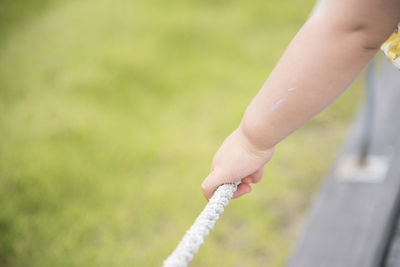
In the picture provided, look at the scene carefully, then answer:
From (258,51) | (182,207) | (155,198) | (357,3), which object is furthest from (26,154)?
(357,3)

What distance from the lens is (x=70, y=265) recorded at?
3.92 feet

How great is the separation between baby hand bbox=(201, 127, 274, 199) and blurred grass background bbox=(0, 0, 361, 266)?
28.0 inches

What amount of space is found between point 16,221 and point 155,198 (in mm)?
525

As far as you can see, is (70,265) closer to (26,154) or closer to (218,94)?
(26,154)

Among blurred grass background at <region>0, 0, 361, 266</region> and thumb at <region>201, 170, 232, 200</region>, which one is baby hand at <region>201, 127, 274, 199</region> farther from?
blurred grass background at <region>0, 0, 361, 266</region>

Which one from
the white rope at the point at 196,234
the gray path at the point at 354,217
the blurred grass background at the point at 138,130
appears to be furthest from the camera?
the blurred grass background at the point at 138,130

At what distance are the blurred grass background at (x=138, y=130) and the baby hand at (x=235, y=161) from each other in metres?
0.71

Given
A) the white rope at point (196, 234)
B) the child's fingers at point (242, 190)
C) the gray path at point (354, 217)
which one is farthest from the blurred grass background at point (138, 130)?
Answer: the white rope at point (196, 234)

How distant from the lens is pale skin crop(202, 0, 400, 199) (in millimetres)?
480

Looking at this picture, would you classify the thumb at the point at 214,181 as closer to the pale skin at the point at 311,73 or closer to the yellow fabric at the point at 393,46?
the pale skin at the point at 311,73

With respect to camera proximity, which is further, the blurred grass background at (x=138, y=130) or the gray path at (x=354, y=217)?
the blurred grass background at (x=138, y=130)

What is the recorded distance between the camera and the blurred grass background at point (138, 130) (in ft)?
4.15

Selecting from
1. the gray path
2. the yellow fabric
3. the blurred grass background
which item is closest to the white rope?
the yellow fabric

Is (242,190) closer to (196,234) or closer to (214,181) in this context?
(214,181)
